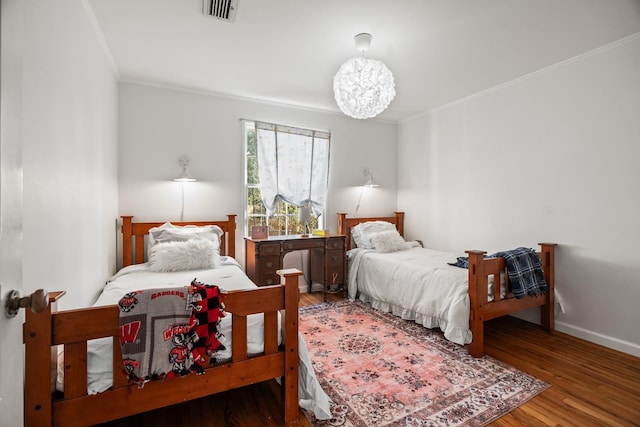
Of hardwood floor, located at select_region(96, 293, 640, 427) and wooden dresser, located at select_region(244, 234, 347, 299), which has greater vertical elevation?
wooden dresser, located at select_region(244, 234, 347, 299)

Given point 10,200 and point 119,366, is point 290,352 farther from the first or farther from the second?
point 10,200

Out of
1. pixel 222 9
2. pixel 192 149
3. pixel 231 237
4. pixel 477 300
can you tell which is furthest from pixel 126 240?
pixel 477 300

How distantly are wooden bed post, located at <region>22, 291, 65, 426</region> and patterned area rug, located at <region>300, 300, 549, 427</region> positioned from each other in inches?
47.9

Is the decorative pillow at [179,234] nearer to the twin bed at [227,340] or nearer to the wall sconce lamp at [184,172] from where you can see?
the twin bed at [227,340]

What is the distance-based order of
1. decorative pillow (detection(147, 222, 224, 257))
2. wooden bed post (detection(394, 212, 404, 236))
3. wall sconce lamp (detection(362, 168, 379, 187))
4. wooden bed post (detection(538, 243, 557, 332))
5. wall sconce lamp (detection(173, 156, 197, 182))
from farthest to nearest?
wooden bed post (detection(394, 212, 404, 236))
wall sconce lamp (detection(362, 168, 379, 187))
wall sconce lamp (detection(173, 156, 197, 182))
decorative pillow (detection(147, 222, 224, 257))
wooden bed post (detection(538, 243, 557, 332))

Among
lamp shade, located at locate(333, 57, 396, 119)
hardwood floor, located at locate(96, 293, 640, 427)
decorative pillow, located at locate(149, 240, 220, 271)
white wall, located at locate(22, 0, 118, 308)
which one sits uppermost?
lamp shade, located at locate(333, 57, 396, 119)

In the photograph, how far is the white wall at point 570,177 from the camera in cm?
257

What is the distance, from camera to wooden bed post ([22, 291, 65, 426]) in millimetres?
1225

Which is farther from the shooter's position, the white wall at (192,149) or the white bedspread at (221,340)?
the white wall at (192,149)

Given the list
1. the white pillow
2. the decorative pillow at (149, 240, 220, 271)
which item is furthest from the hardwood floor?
the white pillow

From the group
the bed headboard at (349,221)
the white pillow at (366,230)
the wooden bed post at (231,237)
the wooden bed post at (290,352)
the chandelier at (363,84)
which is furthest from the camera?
the bed headboard at (349,221)

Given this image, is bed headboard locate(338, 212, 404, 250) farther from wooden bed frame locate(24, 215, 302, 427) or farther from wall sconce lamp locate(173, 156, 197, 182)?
wooden bed frame locate(24, 215, 302, 427)

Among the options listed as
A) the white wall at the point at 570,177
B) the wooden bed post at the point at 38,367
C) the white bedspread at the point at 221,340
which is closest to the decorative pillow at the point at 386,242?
the white wall at the point at 570,177

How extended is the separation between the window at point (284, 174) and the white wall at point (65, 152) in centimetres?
160
